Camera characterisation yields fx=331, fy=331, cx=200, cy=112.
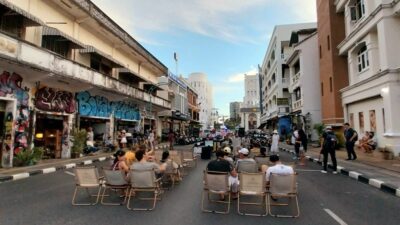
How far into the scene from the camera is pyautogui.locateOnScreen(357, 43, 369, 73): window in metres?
22.2

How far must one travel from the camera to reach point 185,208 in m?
7.11

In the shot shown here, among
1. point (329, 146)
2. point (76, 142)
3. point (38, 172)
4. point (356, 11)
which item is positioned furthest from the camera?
point (356, 11)

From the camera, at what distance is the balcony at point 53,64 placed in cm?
1312

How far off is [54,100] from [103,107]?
21.2ft

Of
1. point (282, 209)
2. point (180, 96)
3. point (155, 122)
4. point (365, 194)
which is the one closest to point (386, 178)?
point (365, 194)

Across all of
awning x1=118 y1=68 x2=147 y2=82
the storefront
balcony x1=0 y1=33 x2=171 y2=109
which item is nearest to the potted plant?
the storefront

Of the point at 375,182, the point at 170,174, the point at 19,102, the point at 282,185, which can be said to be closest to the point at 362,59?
the point at 375,182

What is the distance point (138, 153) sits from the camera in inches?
336

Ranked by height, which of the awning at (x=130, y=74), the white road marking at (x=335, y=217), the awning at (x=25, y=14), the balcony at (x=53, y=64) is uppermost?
the awning at (x=130, y=74)

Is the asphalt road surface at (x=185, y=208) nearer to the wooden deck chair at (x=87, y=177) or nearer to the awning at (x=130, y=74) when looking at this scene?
the wooden deck chair at (x=87, y=177)

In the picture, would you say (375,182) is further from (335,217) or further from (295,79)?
(295,79)

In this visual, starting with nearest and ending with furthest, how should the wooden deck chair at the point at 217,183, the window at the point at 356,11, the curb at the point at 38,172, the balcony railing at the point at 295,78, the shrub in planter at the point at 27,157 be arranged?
the wooden deck chair at the point at 217,183
the curb at the point at 38,172
the shrub in planter at the point at 27,157
the window at the point at 356,11
the balcony railing at the point at 295,78

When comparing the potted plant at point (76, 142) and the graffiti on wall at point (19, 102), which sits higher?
the graffiti on wall at point (19, 102)

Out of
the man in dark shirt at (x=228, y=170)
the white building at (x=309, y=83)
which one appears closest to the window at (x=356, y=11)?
the white building at (x=309, y=83)
